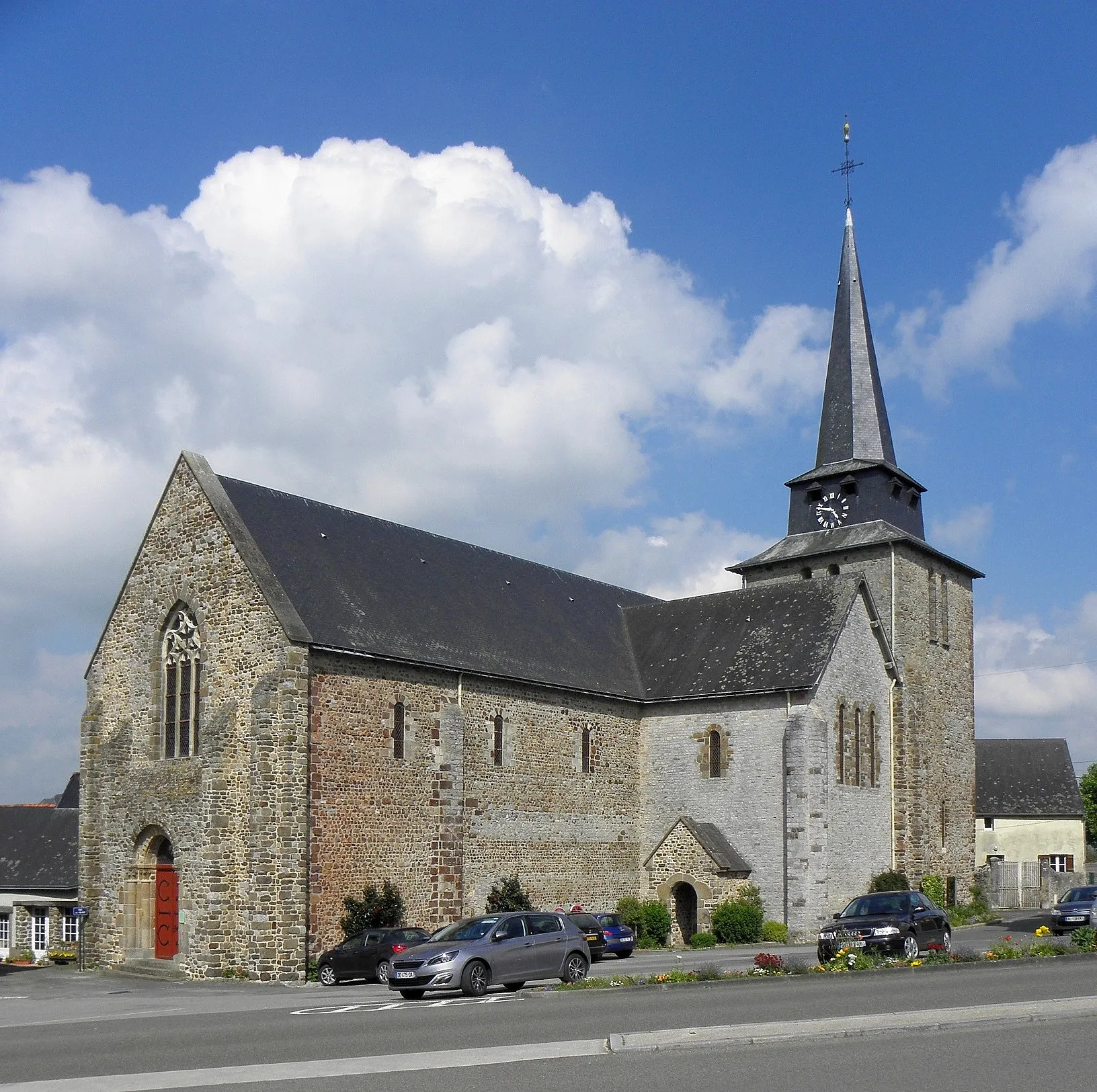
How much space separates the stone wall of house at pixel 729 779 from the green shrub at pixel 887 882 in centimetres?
372

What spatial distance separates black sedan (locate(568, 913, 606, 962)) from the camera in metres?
28.3

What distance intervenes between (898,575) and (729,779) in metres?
9.17

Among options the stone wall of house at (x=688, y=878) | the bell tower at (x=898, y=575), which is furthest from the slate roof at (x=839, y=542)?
the stone wall of house at (x=688, y=878)

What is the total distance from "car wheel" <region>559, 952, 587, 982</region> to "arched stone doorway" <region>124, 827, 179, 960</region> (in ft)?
37.3

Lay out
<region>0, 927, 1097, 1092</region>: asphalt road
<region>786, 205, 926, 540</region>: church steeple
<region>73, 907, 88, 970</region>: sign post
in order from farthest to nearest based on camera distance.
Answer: <region>786, 205, 926, 540</region>: church steeple → <region>73, 907, 88, 970</region>: sign post → <region>0, 927, 1097, 1092</region>: asphalt road

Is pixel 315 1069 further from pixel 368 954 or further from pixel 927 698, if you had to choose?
pixel 927 698

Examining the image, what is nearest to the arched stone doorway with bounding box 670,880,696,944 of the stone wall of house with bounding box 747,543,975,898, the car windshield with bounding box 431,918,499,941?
the stone wall of house with bounding box 747,543,975,898

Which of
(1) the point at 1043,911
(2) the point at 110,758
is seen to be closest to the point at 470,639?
(2) the point at 110,758

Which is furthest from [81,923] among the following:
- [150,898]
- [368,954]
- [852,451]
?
[852,451]

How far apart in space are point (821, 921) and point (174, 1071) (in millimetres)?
24389

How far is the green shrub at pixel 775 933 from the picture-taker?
3297 centimetres

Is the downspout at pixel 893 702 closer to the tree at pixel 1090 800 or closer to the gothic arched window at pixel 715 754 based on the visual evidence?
the gothic arched window at pixel 715 754

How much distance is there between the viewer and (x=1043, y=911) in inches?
1898

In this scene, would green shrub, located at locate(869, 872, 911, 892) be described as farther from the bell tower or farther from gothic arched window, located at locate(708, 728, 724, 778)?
gothic arched window, located at locate(708, 728, 724, 778)
